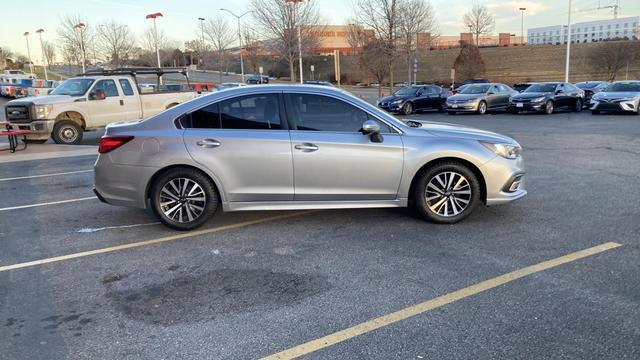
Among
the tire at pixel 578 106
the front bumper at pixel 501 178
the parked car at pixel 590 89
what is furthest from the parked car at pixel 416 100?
the front bumper at pixel 501 178

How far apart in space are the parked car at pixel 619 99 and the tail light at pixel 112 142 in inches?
821

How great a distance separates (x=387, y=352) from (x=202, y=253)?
254 centimetres

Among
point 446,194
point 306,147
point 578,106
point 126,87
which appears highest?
point 126,87

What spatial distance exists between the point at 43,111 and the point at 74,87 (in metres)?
1.22

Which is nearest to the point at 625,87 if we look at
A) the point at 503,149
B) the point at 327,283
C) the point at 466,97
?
the point at 466,97

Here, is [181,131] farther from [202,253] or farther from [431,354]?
[431,354]

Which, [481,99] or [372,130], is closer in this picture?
[372,130]

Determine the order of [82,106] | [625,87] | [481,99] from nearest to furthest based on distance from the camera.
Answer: [82,106] < [625,87] < [481,99]

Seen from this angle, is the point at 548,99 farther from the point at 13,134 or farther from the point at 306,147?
the point at 13,134

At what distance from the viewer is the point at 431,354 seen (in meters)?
3.20

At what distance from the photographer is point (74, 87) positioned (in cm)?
1517

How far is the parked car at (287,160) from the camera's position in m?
5.65

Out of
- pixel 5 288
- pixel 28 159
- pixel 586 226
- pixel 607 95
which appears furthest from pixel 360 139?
pixel 607 95

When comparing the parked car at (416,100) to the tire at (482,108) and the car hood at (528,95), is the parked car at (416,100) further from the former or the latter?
the car hood at (528,95)
